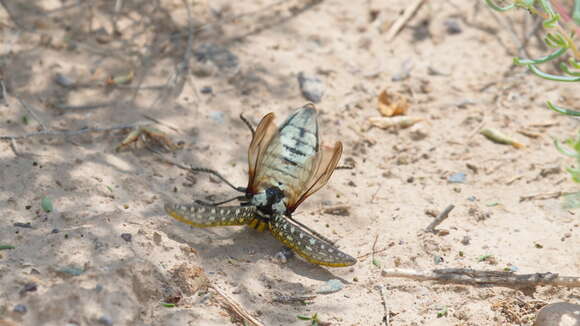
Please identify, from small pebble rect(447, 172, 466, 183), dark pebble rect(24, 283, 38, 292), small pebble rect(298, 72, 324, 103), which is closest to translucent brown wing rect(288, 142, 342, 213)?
small pebble rect(447, 172, 466, 183)

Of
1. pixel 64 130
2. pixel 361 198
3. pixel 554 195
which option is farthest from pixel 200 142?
pixel 554 195

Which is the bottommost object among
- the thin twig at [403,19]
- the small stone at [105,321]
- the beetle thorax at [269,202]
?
the small stone at [105,321]

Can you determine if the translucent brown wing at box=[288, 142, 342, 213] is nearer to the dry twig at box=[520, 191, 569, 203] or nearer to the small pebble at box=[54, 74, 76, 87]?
the dry twig at box=[520, 191, 569, 203]

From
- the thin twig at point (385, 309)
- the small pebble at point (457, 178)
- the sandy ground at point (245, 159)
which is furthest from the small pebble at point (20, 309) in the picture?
the small pebble at point (457, 178)

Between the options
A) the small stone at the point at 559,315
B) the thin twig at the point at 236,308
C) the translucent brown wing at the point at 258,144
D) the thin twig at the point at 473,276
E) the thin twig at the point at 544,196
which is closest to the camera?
the small stone at the point at 559,315

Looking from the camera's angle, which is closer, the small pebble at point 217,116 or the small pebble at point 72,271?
the small pebble at point 72,271

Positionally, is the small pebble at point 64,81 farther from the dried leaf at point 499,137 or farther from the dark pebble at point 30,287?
the dried leaf at point 499,137

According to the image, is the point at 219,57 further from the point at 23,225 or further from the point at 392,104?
the point at 23,225
